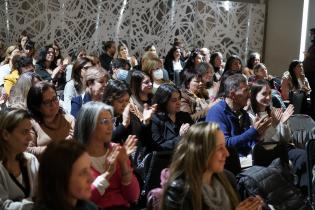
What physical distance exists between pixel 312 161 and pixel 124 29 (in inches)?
300

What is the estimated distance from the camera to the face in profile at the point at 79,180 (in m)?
2.08

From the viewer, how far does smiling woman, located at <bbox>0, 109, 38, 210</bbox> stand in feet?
8.57

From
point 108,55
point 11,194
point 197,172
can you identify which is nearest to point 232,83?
point 197,172

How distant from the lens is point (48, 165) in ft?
6.78

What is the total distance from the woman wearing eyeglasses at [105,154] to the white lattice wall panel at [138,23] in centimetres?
810

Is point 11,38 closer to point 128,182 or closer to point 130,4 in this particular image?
point 130,4

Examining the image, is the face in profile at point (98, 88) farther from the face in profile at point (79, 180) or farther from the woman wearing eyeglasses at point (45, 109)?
the face in profile at point (79, 180)

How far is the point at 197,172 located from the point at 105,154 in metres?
0.67

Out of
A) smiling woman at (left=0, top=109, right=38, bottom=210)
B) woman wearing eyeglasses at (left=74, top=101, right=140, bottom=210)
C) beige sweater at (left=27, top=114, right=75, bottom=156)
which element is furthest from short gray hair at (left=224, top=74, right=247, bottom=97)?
smiling woman at (left=0, top=109, right=38, bottom=210)

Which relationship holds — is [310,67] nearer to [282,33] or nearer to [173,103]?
[282,33]

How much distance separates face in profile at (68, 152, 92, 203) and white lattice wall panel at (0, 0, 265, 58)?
891 centimetres

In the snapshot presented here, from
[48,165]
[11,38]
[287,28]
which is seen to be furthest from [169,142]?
[287,28]

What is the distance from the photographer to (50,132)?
11.7 ft

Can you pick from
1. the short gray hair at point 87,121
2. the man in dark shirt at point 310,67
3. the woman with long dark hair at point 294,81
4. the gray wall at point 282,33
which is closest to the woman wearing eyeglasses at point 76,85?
the short gray hair at point 87,121
